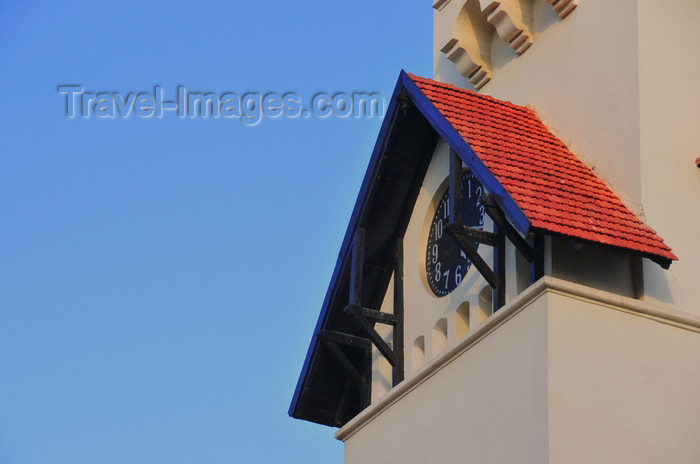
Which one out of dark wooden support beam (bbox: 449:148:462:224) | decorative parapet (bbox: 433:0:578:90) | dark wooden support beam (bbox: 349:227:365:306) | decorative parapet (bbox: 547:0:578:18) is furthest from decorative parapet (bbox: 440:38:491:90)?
dark wooden support beam (bbox: 449:148:462:224)

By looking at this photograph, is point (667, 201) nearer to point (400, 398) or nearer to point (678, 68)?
point (678, 68)

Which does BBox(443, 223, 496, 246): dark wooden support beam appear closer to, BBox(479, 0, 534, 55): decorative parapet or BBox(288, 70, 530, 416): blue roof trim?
BBox(288, 70, 530, 416): blue roof trim

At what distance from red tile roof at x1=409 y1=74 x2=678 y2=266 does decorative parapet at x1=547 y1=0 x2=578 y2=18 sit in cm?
112

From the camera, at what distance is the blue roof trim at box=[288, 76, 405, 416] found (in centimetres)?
1625

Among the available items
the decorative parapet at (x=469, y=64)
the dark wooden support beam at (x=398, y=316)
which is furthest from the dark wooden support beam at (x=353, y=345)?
the decorative parapet at (x=469, y=64)

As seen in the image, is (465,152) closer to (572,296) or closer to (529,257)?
(529,257)

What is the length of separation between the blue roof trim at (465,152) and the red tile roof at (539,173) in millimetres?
47

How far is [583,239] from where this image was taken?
526 inches

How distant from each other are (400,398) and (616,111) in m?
3.49

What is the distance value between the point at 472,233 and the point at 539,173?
85cm

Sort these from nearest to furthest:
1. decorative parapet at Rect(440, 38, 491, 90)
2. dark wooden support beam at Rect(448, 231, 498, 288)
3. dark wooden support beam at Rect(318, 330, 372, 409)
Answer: dark wooden support beam at Rect(448, 231, 498, 288)
dark wooden support beam at Rect(318, 330, 372, 409)
decorative parapet at Rect(440, 38, 491, 90)

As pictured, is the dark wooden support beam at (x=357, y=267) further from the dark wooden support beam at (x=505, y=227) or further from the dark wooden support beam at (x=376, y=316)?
the dark wooden support beam at (x=505, y=227)

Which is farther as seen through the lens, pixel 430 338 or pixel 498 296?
pixel 430 338

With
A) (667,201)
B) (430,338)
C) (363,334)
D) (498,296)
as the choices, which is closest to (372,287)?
(363,334)
